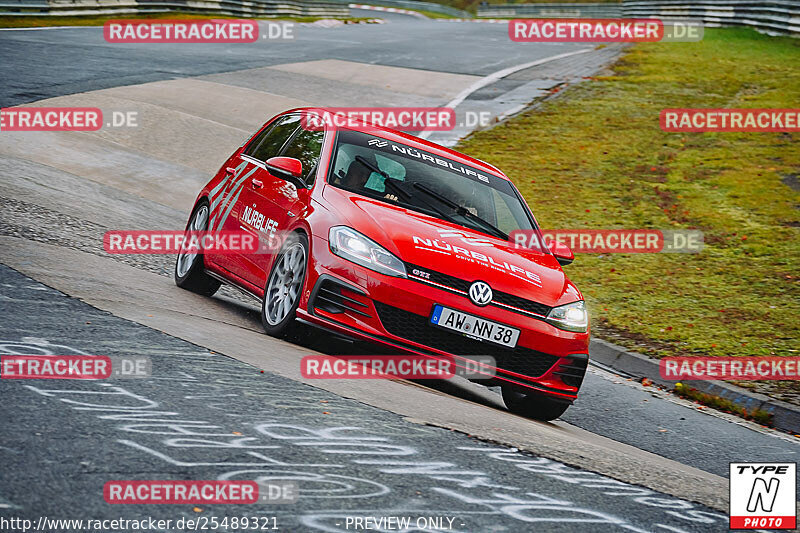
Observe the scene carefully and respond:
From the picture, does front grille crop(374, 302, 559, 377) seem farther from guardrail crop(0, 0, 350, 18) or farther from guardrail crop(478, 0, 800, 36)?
guardrail crop(478, 0, 800, 36)

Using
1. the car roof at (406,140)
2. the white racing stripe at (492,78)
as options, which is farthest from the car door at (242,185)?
the white racing stripe at (492,78)

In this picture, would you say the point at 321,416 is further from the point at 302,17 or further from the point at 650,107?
the point at 302,17

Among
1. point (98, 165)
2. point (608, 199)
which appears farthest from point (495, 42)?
point (98, 165)

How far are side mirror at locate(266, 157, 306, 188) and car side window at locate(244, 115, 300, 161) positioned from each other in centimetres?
82

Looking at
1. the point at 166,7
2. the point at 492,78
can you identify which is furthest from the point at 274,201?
the point at 166,7

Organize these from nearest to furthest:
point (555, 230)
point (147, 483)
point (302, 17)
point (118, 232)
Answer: point (147, 483) → point (118, 232) → point (555, 230) → point (302, 17)

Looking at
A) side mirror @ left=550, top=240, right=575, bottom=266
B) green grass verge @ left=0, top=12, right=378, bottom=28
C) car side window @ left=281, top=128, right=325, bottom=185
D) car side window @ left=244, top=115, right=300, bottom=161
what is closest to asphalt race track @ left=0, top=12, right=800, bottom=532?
side mirror @ left=550, top=240, right=575, bottom=266

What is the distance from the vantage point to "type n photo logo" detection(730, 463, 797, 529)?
4305 millimetres

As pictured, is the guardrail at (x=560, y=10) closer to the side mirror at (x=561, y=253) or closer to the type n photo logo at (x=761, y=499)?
the side mirror at (x=561, y=253)

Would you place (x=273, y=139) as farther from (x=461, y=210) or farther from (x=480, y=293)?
(x=480, y=293)

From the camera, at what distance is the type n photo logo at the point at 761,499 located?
14.1 feet

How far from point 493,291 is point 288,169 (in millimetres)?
1892

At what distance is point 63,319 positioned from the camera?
5.95 meters

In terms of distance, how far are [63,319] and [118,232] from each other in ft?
14.1
